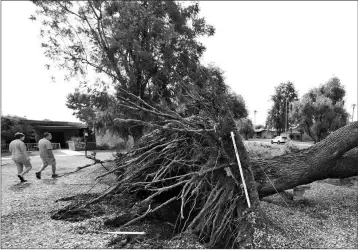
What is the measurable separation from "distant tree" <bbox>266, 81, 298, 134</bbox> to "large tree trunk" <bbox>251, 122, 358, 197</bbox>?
47.3 meters

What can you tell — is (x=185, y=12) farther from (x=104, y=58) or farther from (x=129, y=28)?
(x=104, y=58)

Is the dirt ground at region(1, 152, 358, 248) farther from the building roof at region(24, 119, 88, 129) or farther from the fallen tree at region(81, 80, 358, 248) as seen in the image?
the building roof at region(24, 119, 88, 129)

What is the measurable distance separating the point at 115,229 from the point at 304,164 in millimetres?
3530

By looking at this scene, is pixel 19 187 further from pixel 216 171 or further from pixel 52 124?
pixel 52 124

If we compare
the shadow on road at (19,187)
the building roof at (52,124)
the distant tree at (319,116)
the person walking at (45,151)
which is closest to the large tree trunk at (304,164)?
the shadow on road at (19,187)

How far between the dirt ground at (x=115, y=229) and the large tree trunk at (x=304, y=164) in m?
0.44

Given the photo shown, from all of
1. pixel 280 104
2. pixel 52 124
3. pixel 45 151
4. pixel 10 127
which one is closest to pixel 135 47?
pixel 45 151

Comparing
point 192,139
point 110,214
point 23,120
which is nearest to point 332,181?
point 192,139

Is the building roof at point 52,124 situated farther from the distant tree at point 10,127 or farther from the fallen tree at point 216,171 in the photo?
the fallen tree at point 216,171

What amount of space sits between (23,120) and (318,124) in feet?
96.7

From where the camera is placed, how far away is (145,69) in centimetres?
802

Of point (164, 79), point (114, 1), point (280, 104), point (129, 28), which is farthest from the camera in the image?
point (280, 104)

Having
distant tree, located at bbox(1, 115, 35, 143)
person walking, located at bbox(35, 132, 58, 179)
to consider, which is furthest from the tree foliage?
distant tree, located at bbox(1, 115, 35, 143)

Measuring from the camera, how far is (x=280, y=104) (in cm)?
4938
